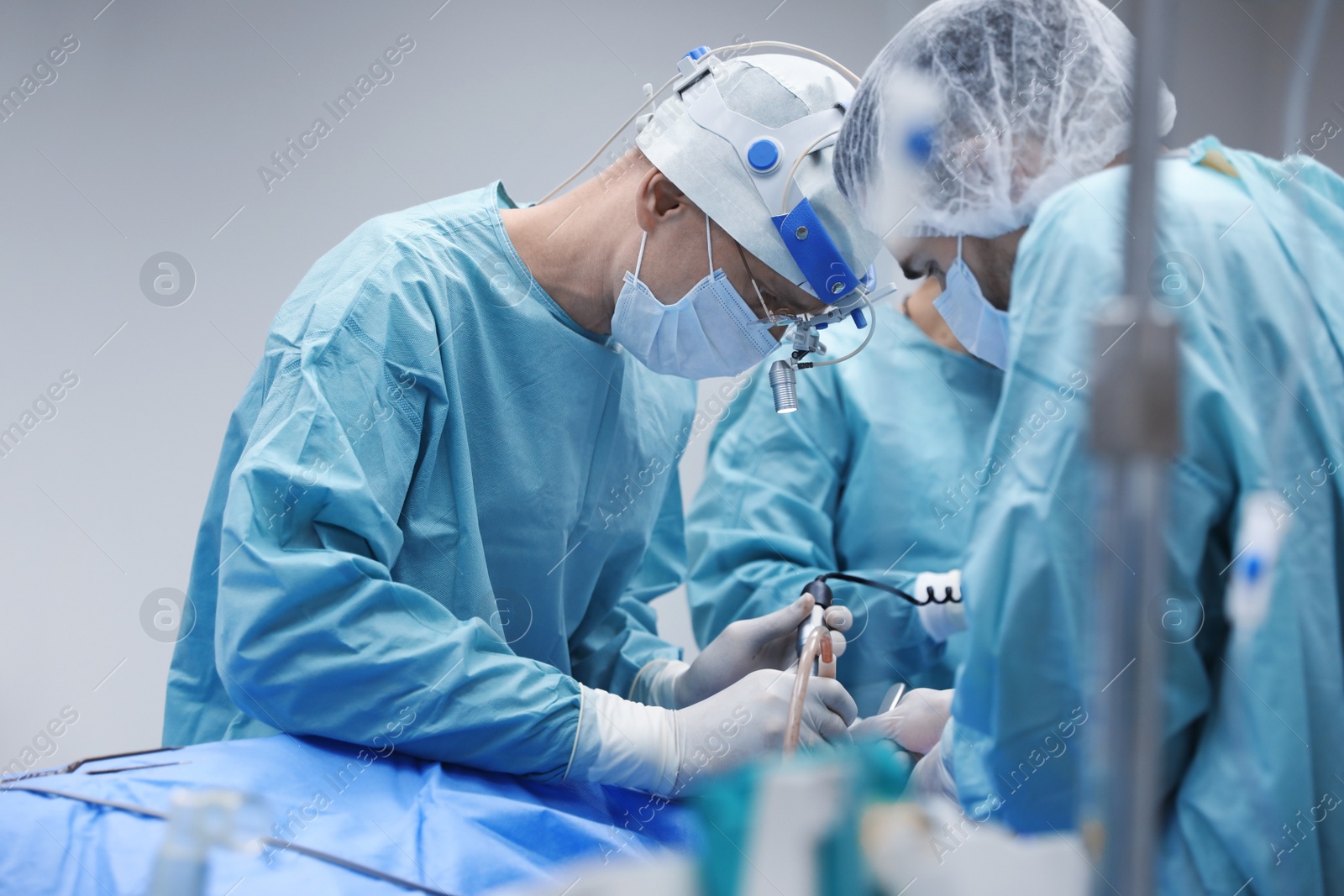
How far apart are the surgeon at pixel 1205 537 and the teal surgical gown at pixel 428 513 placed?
2.23ft

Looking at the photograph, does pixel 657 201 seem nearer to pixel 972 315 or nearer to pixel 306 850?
pixel 972 315

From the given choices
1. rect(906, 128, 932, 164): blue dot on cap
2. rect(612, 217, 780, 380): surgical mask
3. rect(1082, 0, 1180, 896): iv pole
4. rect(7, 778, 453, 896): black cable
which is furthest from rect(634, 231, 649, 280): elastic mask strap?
rect(1082, 0, 1180, 896): iv pole

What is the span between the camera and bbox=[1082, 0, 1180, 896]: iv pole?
0.48 m

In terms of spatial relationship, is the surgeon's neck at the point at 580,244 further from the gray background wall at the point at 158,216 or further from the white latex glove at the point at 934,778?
the gray background wall at the point at 158,216

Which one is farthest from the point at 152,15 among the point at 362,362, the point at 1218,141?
the point at 1218,141

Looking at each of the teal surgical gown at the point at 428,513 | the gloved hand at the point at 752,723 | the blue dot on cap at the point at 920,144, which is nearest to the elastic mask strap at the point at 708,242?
the teal surgical gown at the point at 428,513

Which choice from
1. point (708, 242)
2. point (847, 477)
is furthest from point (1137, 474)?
point (847, 477)

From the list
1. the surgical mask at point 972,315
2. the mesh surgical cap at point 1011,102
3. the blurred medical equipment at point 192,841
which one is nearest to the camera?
the blurred medical equipment at point 192,841

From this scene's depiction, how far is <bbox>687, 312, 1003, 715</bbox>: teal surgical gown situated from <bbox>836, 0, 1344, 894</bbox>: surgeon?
94cm

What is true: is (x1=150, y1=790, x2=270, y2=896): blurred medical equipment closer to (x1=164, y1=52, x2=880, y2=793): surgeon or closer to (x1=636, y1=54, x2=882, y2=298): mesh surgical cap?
(x1=164, y1=52, x2=880, y2=793): surgeon

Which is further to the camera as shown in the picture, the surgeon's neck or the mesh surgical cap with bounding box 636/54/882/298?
the surgeon's neck

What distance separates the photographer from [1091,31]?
38.5 inches

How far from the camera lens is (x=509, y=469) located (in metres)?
1.47

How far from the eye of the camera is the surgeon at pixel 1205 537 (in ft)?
2.30
